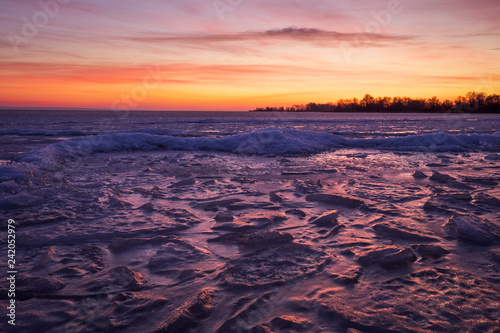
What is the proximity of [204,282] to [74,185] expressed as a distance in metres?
3.92

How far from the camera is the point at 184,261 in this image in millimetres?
2451

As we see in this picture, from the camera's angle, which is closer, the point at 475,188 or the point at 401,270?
the point at 401,270

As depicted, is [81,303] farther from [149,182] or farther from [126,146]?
[126,146]

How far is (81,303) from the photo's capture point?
189 cm

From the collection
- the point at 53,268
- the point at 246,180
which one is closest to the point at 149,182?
the point at 246,180

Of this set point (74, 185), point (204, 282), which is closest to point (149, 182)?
point (74, 185)

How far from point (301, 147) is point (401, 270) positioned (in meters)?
8.59

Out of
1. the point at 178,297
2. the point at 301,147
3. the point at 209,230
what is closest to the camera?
the point at 178,297

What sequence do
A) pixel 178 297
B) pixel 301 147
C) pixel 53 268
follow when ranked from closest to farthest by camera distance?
pixel 178 297, pixel 53 268, pixel 301 147

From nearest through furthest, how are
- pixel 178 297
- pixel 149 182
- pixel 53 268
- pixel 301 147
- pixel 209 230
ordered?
1. pixel 178 297
2. pixel 53 268
3. pixel 209 230
4. pixel 149 182
5. pixel 301 147

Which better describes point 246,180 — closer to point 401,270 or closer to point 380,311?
point 401,270

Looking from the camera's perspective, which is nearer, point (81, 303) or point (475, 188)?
point (81, 303)

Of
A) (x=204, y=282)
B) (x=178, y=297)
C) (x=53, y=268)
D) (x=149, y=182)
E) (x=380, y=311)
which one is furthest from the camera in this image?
(x=149, y=182)

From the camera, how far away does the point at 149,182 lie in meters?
5.41
